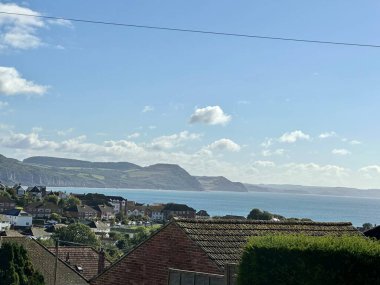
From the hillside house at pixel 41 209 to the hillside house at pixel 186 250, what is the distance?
17474cm

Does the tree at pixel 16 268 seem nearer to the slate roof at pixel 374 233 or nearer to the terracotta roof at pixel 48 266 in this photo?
the terracotta roof at pixel 48 266

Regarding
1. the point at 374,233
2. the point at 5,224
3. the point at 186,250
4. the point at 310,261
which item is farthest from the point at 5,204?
the point at 310,261

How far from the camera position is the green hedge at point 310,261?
1062 cm

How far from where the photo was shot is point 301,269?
11.2 meters

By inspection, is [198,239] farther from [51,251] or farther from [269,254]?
[51,251]

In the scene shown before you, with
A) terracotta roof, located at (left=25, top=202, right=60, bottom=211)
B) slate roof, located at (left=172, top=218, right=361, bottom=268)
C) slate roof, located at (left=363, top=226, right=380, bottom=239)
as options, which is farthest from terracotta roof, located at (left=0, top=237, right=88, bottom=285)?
terracotta roof, located at (left=25, top=202, right=60, bottom=211)

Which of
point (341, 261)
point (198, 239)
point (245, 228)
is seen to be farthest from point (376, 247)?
point (245, 228)

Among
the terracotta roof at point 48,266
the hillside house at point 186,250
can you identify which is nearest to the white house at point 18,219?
the terracotta roof at point 48,266

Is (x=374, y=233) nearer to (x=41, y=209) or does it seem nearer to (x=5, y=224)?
(x=5, y=224)

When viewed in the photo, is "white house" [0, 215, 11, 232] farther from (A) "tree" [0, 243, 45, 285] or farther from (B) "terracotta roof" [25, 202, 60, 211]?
(A) "tree" [0, 243, 45, 285]

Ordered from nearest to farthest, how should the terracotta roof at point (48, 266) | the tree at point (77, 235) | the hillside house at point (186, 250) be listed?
the hillside house at point (186, 250)
the terracotta roof at point (48, 266)
the tree at point (77, 235)

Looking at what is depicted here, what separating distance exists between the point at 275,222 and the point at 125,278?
5326 millimetres

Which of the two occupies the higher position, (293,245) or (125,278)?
(293,245)


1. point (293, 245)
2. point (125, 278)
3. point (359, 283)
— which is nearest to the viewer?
point (359, 283)
